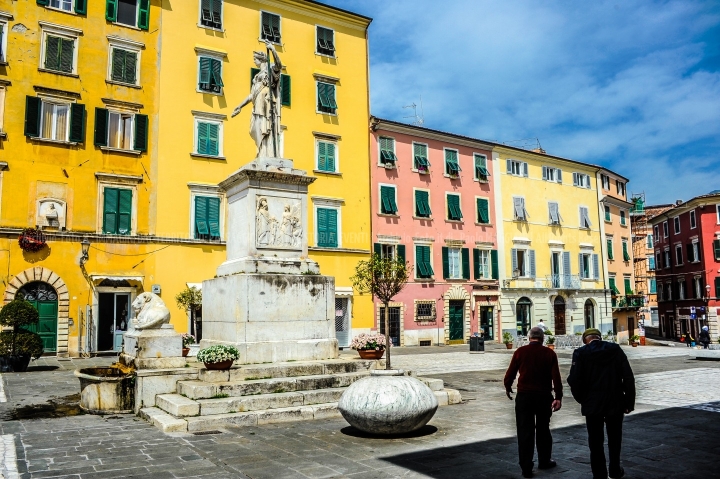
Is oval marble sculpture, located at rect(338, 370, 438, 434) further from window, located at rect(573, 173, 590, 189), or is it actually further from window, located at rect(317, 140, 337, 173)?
window, located at rect(573, 173, 590, 189)

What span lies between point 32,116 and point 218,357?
20.1 meters

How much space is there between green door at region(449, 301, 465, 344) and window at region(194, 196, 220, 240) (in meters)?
15.7

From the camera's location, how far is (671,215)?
59.0 metres

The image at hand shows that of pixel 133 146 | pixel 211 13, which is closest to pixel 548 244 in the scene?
pixel 211 13

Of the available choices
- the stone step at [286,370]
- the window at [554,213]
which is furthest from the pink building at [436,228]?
the stone step at [286,370]

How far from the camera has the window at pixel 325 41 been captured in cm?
3303

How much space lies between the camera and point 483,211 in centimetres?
3981

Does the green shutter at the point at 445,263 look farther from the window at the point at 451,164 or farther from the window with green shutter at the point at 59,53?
the window with green shutter at the point at 59,53

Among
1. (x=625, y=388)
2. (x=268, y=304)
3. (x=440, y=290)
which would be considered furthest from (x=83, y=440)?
(x=440, y=290)

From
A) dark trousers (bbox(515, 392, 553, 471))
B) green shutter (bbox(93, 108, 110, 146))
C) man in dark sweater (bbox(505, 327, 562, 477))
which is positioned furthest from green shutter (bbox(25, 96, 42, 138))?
dark trousers (bbox(515, 392, 553, 471))

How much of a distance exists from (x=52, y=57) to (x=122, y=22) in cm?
361

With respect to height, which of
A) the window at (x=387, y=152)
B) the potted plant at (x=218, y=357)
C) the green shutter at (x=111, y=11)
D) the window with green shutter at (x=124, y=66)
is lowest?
the potted plant at (x=218, y=357)

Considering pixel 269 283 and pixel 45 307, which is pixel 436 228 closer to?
pixel 45 307

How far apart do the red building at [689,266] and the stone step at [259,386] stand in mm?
46877
